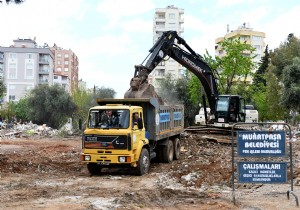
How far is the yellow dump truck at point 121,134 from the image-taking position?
46.3ft

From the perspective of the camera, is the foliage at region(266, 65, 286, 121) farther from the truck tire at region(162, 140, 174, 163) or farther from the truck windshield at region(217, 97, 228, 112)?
the truck tire at region(162, 140, 174, 163)

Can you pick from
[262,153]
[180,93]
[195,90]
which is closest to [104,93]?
[180,93]

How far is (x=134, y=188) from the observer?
1210cm

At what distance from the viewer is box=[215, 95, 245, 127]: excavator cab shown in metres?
26.5

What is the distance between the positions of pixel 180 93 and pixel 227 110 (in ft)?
92.2

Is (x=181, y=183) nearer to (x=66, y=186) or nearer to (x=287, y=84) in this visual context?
(x=66, y=186)

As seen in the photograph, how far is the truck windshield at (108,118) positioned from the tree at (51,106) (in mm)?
44631

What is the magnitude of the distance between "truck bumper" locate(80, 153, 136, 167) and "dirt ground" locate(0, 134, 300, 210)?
0.52 meters

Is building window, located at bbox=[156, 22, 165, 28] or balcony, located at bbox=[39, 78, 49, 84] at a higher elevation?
building window, located at bbox=[156, 22, 165, 28]

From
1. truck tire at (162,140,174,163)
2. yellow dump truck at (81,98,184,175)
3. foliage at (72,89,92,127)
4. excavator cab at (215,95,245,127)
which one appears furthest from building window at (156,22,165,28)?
yellow dump truck at (81,98,184,175)

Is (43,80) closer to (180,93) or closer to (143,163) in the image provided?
(180,93)

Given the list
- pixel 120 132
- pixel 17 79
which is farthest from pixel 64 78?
pixel 120 132

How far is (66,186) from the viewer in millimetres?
12469

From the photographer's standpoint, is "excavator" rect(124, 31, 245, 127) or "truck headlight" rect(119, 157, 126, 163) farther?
"excavator" rect(124, 31, 245, 127)
